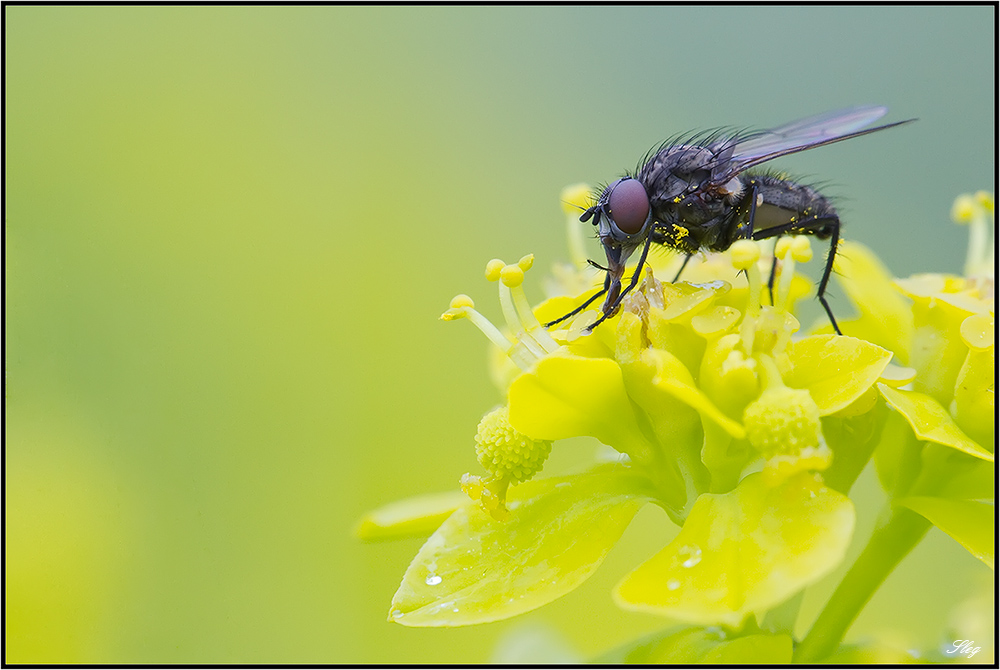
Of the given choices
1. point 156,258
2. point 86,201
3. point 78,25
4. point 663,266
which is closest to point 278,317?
point 156,258

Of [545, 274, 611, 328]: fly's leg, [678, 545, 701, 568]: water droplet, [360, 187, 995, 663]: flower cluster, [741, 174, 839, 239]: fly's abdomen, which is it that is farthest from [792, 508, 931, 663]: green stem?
[741, 174, 839, 239]: fly's abdomen

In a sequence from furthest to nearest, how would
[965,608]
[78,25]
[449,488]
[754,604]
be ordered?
[78,25], [449,488], [965,608], [754,604]

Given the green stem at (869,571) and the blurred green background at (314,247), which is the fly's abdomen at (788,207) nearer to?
the blurred green background at (314,247)

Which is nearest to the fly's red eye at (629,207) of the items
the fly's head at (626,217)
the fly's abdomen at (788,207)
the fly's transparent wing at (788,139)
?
the fly's head at (626,217)

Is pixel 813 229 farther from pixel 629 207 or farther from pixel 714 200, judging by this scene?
pixel 629 207

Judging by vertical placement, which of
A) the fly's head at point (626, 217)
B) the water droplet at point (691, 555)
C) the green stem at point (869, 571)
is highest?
the fly's head at point (626, 217)

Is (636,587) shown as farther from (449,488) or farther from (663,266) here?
(449,488)

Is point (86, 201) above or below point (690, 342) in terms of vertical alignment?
above

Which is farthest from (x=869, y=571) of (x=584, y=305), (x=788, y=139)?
(x=788, y=139)
